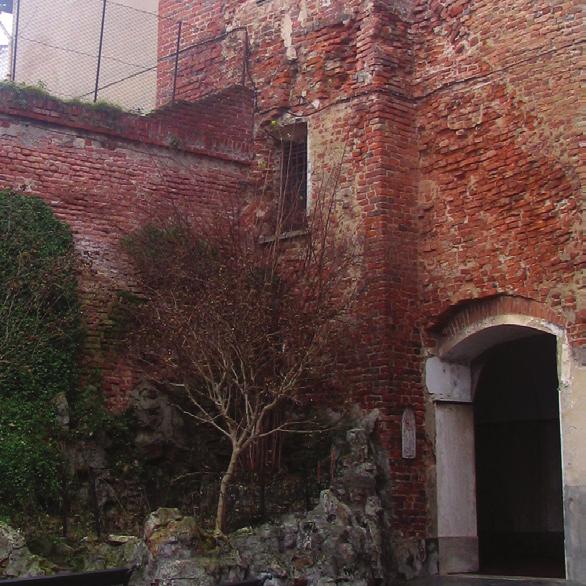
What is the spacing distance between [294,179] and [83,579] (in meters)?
8.35

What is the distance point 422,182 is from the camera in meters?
15.2

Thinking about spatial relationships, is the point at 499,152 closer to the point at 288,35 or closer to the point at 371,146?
the point at 371,146

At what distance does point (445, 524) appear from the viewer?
14.6 m

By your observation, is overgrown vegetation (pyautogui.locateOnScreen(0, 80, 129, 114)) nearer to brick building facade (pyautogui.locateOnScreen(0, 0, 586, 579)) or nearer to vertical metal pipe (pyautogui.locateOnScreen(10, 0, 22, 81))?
brick building facade (pyautogui.locateOnScreen(0, 0, 586, 579))

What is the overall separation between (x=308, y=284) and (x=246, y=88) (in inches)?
156

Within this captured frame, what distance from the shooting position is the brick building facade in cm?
1362

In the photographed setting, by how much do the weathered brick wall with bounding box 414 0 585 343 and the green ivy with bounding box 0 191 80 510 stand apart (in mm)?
4756

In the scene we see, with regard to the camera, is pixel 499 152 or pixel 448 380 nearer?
pixel 499 152

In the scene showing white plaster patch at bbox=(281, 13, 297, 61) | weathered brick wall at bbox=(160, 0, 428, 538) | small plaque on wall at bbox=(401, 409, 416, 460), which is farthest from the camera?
white plaster patch at bbox=(281, 13, 297, 61)

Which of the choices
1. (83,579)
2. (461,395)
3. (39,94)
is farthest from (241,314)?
(39,94)

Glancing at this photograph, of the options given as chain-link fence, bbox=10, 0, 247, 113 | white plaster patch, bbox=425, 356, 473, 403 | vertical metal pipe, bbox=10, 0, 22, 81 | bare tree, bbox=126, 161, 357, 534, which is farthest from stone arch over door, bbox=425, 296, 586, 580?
vertical metal pipe, bbox=10, 0, 22, 81

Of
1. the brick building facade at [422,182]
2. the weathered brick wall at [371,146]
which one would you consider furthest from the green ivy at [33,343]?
the weathered brick wall at [371,146]

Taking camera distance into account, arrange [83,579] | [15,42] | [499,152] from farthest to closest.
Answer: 1. [15,42]
2. [499,152]
3. [83,579]

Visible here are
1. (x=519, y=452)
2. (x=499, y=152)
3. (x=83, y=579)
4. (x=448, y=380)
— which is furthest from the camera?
(x=519, y=452)
